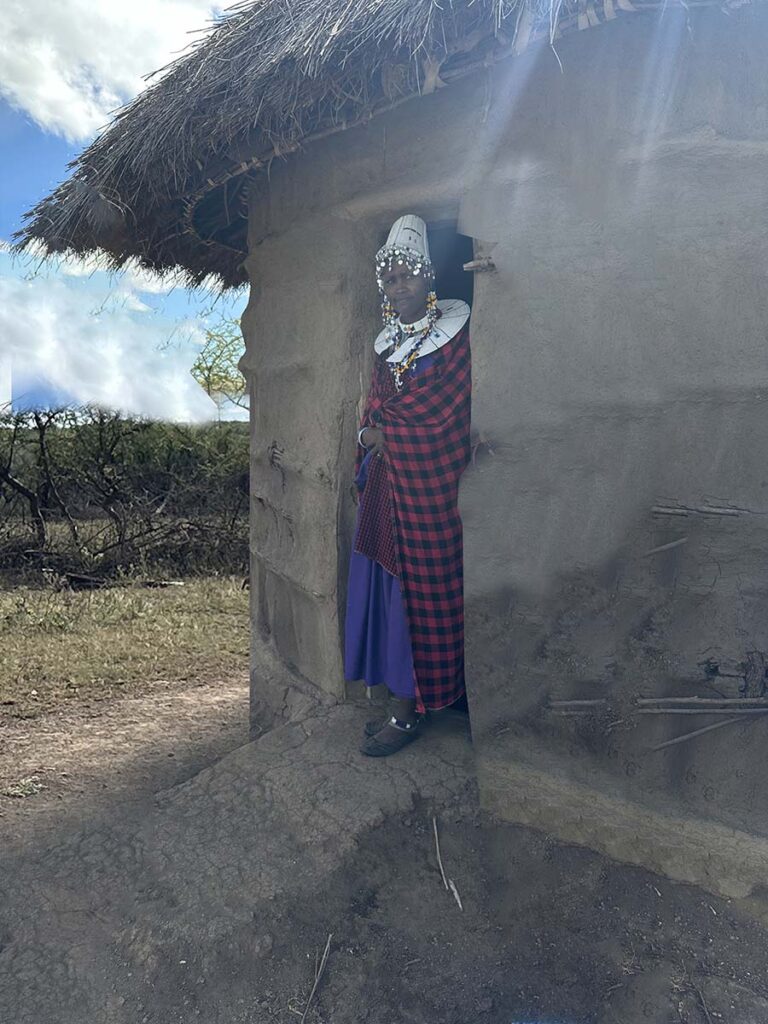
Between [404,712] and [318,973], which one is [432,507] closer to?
Answer: [404,712]

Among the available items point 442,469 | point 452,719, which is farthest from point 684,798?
point 442,469

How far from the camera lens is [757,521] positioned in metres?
2.01

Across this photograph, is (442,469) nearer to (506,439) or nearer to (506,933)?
(506,439)

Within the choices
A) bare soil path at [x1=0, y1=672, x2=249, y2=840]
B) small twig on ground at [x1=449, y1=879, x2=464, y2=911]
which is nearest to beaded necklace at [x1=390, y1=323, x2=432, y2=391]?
small twig on ground at [x1=449, y1=879, x2=464, y2=911]

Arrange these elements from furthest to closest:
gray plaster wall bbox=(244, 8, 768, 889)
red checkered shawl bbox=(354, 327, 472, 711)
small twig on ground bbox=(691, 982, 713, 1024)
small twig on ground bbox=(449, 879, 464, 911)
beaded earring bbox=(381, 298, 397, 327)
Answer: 1. beaded earring bbox=(381, 298, 397, 327)
2. red checkered shawl bbox=(354, 327, 472, 711)
3. small twig on ground bbox=(449, 879, 464, 911)
4. gray plaster wall bbox=(244, 8, 768, 889)
5. small twig on ground bbox=(691, 982, 713, 1024)

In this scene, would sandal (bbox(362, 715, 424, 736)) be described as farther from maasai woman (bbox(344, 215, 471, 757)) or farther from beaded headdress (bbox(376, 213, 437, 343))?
beaded headdress (bbox(376, 213, 437, 343))

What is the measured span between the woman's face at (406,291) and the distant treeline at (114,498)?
5.14 m

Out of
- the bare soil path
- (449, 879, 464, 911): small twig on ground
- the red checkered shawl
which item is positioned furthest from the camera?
the bare soil path

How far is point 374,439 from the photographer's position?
267 cm

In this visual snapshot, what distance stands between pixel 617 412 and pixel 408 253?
0.93 m

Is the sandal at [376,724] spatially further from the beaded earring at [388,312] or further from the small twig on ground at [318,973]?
the beaded earring at [388,312]

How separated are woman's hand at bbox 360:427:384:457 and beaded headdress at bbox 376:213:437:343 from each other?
349 millimetres

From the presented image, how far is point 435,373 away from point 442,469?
0.32 m

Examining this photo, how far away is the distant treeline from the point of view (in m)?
7.27
